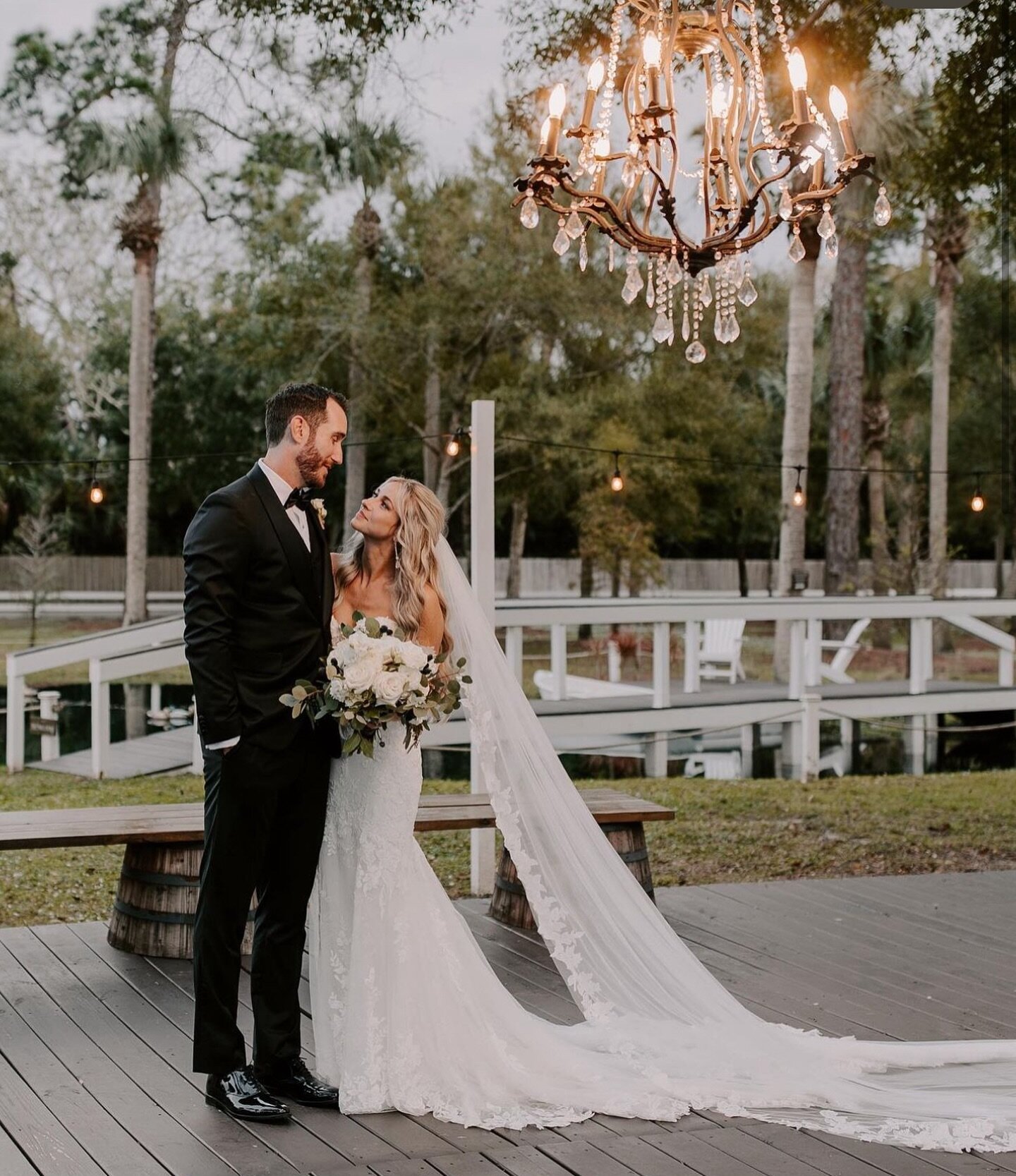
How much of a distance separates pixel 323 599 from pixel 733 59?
2785 millimetres

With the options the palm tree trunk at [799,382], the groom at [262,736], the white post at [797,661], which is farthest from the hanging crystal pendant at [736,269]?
the palm tree trunk at [799,382]

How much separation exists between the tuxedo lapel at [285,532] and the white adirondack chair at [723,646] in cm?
1157

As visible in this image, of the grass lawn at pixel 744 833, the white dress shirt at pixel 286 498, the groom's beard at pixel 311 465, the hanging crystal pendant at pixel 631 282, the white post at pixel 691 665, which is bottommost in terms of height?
the grass lawn at pixel 744 833

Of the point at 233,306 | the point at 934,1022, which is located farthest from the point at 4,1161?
the point at 233,306

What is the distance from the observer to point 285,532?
3.28 meters

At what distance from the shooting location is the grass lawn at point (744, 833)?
271 inches

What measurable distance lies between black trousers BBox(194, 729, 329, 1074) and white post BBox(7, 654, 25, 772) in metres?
6.43

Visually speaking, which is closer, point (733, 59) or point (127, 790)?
point (733, 59)

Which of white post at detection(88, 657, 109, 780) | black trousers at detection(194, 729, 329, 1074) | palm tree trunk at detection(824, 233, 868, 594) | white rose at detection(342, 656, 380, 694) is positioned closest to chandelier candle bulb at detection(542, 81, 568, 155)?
white rose at detection(342, 656, 380, 694)

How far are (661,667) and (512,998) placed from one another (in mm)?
7893

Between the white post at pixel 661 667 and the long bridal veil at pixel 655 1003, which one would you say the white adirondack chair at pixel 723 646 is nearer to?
the white post at pixel 661 667

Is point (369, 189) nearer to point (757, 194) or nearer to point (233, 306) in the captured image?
point (233, 306)

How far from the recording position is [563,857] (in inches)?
153

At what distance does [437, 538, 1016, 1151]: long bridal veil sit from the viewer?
3373 millimetres
